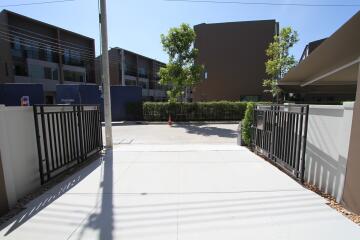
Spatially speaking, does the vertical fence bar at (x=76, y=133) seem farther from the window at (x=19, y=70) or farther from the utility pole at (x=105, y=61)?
the window at (x=19, y=70)

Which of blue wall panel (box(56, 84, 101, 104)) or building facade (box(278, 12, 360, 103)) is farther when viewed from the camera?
blue wall panel (box(56, 84, 101, 104))

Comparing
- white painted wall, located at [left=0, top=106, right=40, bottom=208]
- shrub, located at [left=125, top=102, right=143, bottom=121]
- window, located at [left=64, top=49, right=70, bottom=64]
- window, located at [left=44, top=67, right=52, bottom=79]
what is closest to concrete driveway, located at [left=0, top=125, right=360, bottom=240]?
white painted wall, located at [left=0, top=106, right=40, bottom=208]

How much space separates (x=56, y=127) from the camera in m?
4.82

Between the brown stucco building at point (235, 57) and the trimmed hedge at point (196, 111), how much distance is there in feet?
26.5

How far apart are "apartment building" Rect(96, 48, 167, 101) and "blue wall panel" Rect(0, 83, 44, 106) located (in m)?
20.3

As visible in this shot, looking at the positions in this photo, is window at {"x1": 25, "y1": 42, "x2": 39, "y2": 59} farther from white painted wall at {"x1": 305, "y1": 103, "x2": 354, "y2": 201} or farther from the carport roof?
white painted wall at {"x1": 305, "y1": 103, "x2": 354, "y2": 201}

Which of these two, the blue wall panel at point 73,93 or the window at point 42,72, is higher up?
the window at point 42,72

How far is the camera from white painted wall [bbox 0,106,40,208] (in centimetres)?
342

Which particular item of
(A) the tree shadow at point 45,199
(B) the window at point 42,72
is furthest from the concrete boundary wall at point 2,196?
(B) the window at point 42,72

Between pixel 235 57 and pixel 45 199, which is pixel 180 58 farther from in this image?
pixel 45 199

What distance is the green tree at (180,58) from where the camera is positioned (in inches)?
665

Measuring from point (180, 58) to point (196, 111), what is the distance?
14.9 ft

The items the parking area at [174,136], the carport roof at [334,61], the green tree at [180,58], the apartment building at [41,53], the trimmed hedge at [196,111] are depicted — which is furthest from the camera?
the apartment building at [41,53]

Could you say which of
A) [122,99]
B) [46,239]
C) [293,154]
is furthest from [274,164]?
[122,99]
